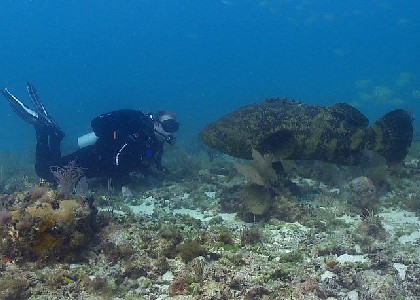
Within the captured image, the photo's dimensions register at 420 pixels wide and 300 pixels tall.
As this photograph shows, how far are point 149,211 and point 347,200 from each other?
4.51 m

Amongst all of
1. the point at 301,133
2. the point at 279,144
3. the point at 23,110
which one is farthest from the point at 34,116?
the point at 301,133

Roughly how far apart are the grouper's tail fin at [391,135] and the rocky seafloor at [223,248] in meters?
1.38

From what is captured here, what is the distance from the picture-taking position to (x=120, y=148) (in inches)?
370

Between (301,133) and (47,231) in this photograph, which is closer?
(47,231)

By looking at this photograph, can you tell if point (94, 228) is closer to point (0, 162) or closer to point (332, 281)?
point (332, 281)

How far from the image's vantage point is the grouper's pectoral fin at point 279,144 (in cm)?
835

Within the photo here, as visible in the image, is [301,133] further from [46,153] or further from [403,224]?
[46,153]

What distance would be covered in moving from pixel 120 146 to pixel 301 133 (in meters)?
4.67

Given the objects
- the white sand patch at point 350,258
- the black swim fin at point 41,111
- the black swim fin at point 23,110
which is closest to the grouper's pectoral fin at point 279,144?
the white sand patch at point 350,258

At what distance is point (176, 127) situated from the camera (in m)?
9.99

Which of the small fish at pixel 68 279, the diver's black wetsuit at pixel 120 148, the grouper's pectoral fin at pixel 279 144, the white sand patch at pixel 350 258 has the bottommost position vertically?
the white sand patch at pixel 350 258

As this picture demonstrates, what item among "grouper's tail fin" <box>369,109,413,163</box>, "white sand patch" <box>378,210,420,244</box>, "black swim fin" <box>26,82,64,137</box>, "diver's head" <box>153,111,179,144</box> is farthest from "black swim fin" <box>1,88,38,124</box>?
"white sand patch" <box>378,210,420,244</box>

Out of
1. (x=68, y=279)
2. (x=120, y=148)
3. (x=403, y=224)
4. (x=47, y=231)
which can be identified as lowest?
(x=68, y=279)

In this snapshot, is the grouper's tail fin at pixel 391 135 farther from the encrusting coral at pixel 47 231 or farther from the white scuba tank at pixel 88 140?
the white scuba tank at pixel 88 140
